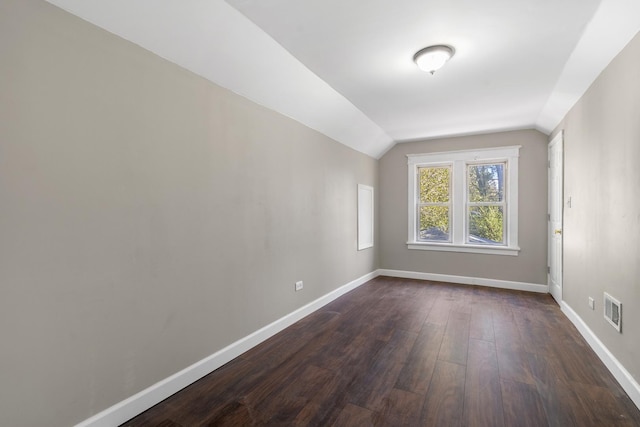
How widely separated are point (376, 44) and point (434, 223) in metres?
3.78

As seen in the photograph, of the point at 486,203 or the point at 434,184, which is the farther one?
the point at 434,184

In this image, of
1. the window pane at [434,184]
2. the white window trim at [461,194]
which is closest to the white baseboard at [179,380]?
the white window trim at [461,194]

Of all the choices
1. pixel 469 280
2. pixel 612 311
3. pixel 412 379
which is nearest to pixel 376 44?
pixel 412 379

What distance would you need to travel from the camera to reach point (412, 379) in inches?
87.4

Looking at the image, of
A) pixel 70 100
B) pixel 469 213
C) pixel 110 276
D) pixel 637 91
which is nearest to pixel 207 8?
pixel 70 100

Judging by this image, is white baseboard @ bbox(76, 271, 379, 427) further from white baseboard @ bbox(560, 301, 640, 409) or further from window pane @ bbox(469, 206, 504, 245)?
window pane @ bbox(469, 206, 504, 245)

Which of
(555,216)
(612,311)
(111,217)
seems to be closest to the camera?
(111,217)

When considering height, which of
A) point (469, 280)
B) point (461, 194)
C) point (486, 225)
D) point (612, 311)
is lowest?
point (469, 280)

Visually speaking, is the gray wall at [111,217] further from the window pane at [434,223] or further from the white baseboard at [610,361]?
the window pane at [434,223]

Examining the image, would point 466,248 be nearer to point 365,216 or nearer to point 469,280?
point 469,280

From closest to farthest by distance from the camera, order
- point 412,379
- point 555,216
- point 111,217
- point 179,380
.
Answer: point 111,217, point 179,380, point 412,379, point 555,216

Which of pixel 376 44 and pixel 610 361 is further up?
pixel 376 44

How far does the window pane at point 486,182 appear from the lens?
4.92 metres

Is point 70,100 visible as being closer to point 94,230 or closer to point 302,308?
point 94,230
